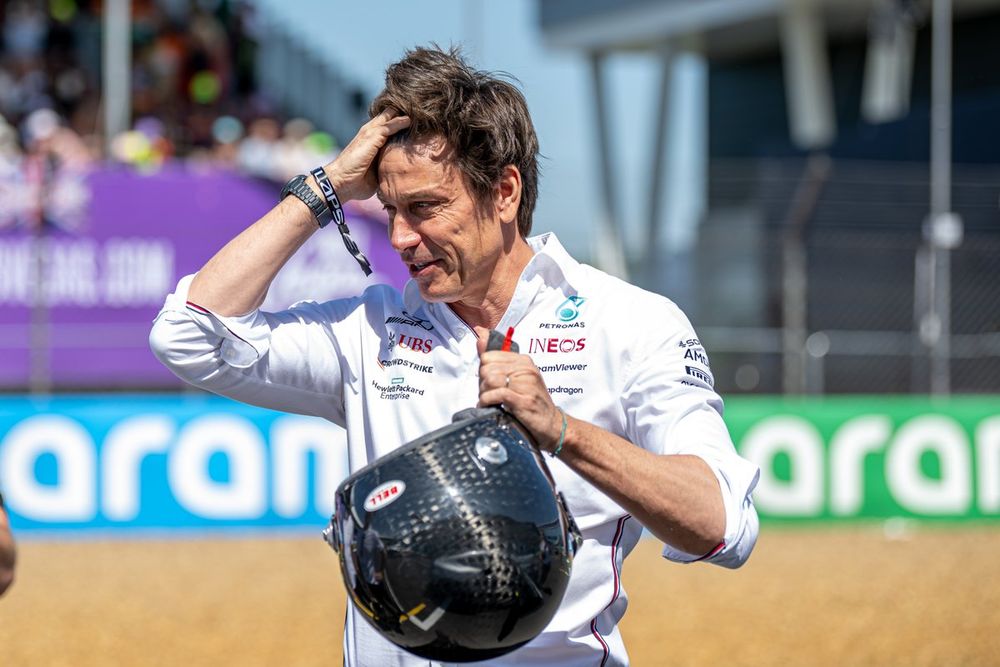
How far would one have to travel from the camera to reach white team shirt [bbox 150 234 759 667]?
2.56 meters

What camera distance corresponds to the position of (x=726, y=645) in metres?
6.70

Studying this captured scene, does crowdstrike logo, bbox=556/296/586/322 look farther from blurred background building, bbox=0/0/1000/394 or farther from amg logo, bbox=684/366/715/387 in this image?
blurred background building, bbox=0/0/1000/394

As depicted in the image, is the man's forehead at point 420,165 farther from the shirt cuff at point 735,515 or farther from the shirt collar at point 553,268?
the shirt cuff at point 735,515

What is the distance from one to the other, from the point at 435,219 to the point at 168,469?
766 cm

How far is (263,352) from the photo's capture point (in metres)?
2.72

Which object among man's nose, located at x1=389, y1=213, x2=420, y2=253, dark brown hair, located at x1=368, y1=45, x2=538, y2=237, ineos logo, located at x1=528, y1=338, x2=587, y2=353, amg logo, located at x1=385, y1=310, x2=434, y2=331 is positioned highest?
dark brown hair, located at x1=368, y1=45, x2=538, y2=237

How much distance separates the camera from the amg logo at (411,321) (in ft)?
9.14

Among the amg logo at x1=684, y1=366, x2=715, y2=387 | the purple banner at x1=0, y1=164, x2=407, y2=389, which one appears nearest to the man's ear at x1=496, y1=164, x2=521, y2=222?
the amg logo at x1=684, y1=366, x2=715, y2=387

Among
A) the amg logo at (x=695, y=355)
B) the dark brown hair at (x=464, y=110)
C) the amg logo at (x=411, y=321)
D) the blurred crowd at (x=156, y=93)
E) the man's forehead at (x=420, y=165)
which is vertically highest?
the blurred crowd at (x=156, y=93)

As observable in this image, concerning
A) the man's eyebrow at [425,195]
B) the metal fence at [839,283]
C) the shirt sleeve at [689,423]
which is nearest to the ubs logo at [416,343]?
the man's eyebrow at [425,195]

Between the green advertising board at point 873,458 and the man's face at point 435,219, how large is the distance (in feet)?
26.3

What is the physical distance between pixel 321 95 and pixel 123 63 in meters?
Result: 4.97

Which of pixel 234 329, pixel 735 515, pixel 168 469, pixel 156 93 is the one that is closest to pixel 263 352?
pixel 234 329

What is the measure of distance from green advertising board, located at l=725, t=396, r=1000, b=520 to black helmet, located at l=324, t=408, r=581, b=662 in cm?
847
